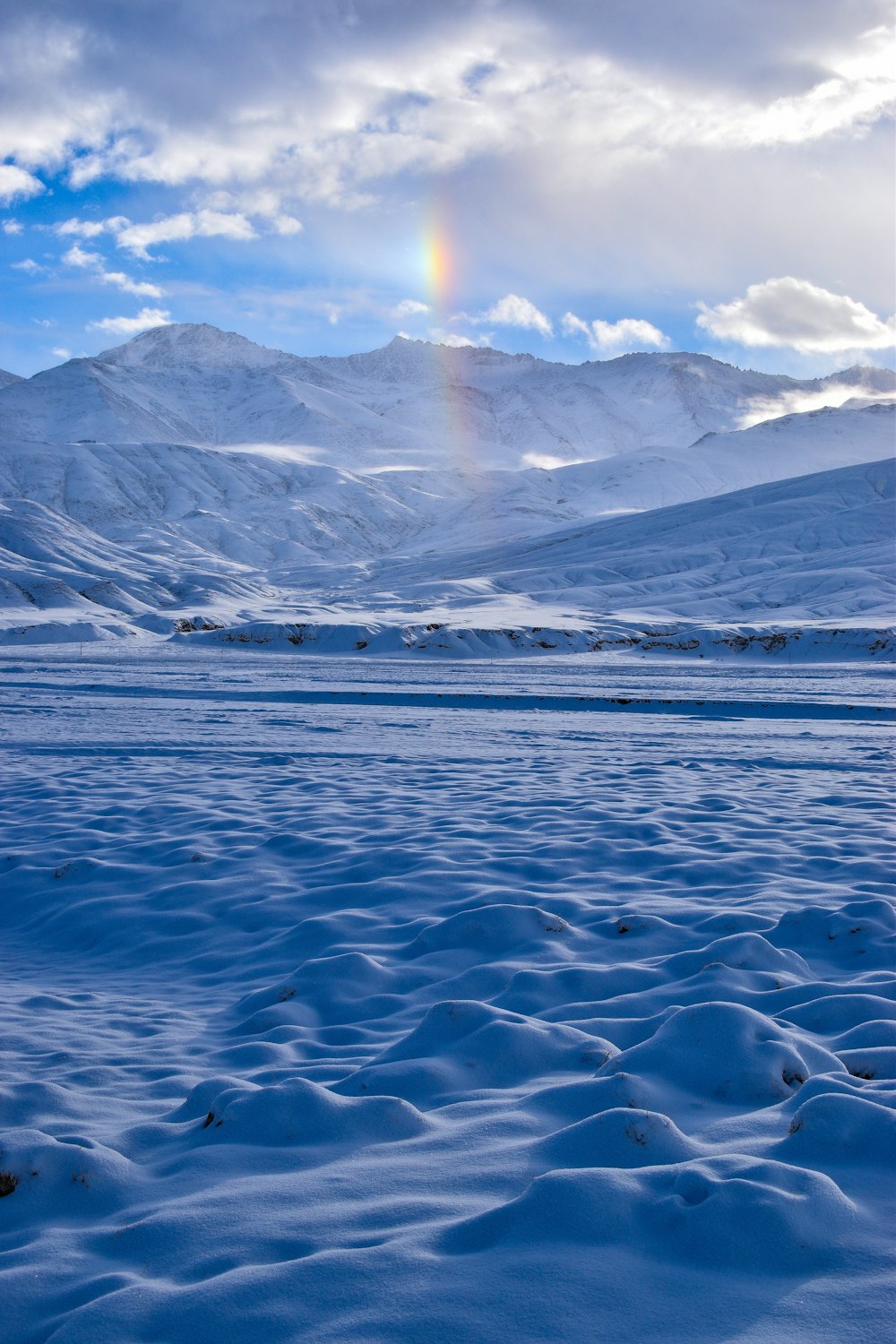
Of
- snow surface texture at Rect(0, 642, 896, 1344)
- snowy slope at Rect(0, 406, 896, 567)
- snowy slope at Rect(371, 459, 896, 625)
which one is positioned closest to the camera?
snow surface texture at Rect(0, 642, 896, 1344)

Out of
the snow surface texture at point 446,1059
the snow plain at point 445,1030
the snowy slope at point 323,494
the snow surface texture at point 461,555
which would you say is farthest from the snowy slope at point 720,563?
the snow surface texture at point 446,1059

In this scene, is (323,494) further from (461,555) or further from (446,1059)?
(446,1059)

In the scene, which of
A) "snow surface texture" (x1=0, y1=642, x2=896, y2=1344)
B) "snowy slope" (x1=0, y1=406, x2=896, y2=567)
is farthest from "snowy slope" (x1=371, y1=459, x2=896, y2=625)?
"snow surface texture" (x1=0, y1=642, x2=896, y2=1344)

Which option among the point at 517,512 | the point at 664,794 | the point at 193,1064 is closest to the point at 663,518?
the point at 517,512

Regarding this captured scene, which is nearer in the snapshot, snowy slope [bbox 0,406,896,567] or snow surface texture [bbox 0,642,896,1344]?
snow surface texture [bbox 0,642,896,1344]

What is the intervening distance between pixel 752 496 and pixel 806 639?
72.4 meters

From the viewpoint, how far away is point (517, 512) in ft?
548

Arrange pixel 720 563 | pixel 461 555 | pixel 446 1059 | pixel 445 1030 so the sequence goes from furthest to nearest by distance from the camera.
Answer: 1. pixel 461 555
2. pixel 720 563
3. pixel 445 1030
4. pixel 446 1059

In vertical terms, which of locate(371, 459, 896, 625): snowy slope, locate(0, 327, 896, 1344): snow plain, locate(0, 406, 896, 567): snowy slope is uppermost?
locate(0, 406, 896, 567): snowy slope

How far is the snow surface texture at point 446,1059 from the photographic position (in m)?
2.68

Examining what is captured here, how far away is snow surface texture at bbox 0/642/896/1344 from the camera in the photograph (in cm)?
268

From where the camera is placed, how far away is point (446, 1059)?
4.33m

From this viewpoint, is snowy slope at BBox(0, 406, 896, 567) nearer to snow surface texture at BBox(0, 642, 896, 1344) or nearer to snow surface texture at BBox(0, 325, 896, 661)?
snow surface texture at BBox(0, 325, 896, 661)

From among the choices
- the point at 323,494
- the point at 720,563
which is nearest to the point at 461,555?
the point at 720,563
